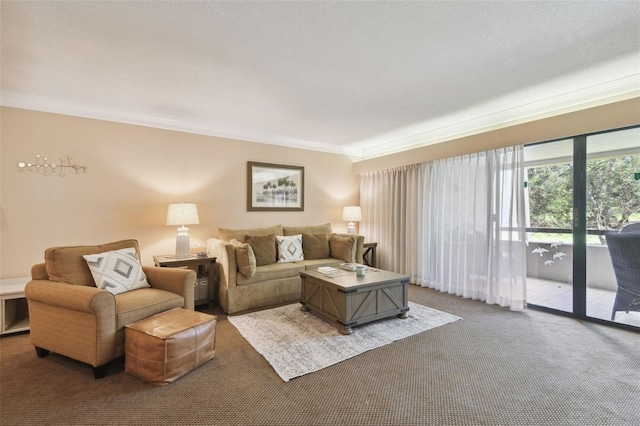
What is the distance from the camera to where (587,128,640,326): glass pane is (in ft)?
9.59

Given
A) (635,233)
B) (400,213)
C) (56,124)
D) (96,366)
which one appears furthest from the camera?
(400,213)

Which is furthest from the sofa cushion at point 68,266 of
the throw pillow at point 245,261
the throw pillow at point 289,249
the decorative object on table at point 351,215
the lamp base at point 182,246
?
the decorative object on table at point 351,215

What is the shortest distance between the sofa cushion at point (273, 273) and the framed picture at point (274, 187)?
1217mm

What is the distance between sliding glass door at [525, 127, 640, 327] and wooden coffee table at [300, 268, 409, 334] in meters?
1.83

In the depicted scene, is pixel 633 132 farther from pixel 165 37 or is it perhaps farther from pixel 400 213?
pixel 165 37

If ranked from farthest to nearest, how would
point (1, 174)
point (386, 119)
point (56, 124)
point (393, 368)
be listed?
1. point (386, 119)
2. point (56, 124)
3. point (1, 174)
4. point (393, 368)

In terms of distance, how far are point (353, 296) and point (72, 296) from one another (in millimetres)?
2262

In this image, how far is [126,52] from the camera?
234 cm

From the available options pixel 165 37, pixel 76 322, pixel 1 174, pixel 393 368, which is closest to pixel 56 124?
pixel 1 174

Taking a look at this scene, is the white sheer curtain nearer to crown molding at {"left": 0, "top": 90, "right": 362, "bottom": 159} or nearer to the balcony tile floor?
the balcony tile floor

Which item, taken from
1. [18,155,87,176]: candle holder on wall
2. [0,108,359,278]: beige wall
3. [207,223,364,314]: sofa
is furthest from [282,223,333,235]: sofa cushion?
[18,155,87,176]: candle holder on wall

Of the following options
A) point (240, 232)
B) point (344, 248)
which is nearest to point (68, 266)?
point (240, 232)

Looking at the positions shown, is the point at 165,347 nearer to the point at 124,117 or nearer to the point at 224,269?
the point at 224,269

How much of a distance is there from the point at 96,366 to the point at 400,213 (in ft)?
14.2
